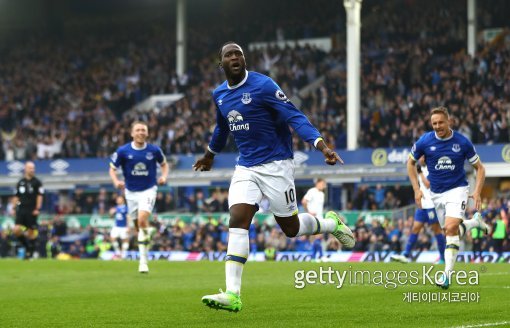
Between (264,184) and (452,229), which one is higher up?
(264,184)

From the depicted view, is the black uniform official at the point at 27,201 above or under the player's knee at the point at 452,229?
under

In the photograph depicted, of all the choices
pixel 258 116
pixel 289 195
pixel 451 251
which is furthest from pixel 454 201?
pixel 258 116

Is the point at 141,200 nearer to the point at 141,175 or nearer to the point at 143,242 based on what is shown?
the point at 141,175

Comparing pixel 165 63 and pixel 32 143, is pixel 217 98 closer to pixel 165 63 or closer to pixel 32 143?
pixel 32 143

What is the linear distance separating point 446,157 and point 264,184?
4712mm

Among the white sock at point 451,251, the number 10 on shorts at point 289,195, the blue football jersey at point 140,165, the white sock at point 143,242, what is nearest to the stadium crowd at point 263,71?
the blue football jersey at point 140,165

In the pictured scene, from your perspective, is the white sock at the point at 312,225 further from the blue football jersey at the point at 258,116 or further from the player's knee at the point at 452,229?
the player's knee at the point at 452,229

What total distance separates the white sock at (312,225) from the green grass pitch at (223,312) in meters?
0.77

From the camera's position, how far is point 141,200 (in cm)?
1881

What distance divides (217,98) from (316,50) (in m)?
32.8

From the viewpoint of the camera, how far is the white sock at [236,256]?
947 centimetres

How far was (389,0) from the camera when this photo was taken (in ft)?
147

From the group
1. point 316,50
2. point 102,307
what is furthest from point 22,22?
point 102,307

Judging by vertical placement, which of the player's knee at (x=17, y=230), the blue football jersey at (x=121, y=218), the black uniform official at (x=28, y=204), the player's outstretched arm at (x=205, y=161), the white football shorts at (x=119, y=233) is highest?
the player's outstretched arm at (x=205, y=161)
